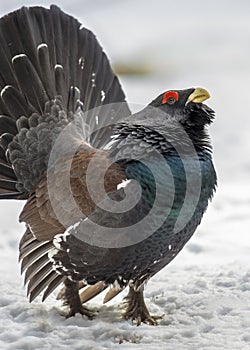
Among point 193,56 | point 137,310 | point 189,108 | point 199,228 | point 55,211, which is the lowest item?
point 199,228

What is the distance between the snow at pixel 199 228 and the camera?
13.7 feet

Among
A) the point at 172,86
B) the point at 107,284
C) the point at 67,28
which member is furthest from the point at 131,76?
the point at 107,284

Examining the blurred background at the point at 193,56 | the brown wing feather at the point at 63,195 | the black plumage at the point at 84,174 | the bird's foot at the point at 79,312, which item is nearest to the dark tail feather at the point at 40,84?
the black plumage at the point at 84,174

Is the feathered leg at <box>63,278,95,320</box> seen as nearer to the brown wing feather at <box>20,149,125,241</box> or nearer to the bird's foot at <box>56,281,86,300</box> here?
the bird's foot at <box>56,281,86,300</box>

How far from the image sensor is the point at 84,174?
4281 mm

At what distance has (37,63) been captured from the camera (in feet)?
16.6

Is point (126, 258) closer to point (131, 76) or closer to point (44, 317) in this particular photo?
point (44, 317)

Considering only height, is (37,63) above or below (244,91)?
above

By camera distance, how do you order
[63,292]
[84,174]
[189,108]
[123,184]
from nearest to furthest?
[123,184]
[84,174]
[189,108]
[63,292]

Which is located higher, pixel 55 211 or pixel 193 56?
pixel 55 211

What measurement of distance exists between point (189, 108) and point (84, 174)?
2.02 feet

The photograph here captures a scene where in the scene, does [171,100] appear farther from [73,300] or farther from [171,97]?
[73,300]

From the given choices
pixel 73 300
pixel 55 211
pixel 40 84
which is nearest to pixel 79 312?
pixel 73 300

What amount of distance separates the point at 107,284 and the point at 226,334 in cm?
63
